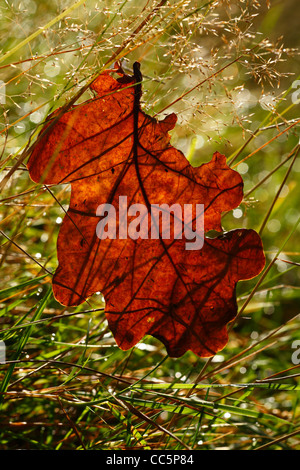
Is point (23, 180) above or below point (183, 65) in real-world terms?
below

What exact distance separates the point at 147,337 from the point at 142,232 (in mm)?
302

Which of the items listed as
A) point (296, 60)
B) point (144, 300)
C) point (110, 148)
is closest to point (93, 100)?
point (110, 148)

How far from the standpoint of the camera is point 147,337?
1050 millimetres

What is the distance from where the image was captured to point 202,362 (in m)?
1.47

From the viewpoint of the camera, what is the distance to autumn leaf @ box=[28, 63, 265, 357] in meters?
0.83

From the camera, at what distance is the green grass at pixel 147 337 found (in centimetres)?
91

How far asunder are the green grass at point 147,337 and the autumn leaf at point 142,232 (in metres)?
0.07

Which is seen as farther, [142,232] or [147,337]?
[147,337]

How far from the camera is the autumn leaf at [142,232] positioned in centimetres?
83

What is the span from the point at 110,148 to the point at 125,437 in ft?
2.01

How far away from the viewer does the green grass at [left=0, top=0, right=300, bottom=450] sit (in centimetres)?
91

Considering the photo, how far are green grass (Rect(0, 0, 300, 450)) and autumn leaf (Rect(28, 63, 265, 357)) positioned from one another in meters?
0.07

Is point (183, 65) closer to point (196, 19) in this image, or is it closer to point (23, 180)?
point (196, 19)

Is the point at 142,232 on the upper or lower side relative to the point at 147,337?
upper
